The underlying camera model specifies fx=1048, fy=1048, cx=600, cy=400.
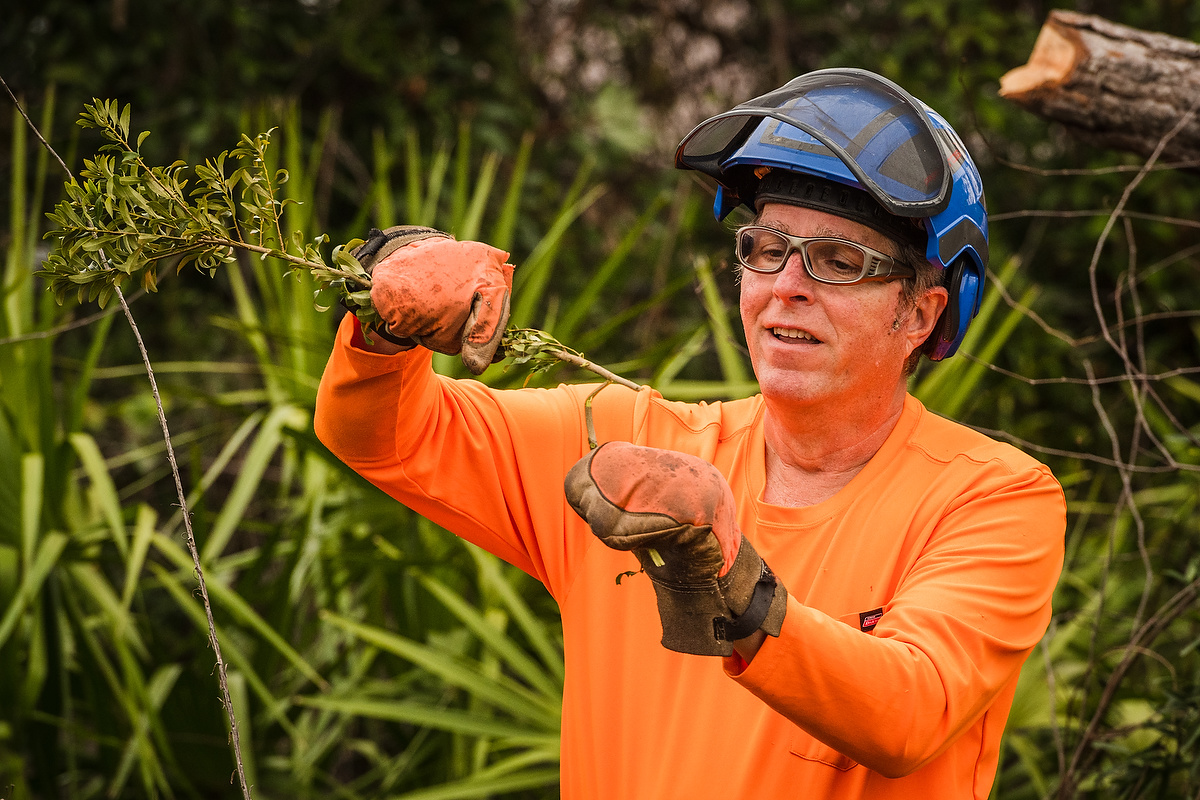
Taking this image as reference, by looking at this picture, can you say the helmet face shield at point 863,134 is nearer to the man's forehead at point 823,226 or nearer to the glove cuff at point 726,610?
the man's forehead at point 823,226

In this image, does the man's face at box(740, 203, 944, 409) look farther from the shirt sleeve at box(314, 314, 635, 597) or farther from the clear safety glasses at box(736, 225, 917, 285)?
the shirt sleeve at box(314, 314, 635, 597)

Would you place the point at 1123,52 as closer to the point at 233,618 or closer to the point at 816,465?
the point at 816,465

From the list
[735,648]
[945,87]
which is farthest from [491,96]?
[735,648]

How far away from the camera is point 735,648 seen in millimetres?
1197

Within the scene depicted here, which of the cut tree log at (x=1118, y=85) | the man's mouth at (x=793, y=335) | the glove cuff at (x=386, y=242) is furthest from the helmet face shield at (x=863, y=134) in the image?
the cut tree log at (x=1118, y=85)

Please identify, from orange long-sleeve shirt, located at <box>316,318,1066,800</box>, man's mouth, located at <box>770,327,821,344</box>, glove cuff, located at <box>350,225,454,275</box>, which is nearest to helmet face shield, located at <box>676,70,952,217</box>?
man's mouth, located at <box>770,327,821,344</box>

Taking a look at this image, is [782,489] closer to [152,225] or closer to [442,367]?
[152,225]

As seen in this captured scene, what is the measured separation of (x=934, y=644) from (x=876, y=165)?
659 mm

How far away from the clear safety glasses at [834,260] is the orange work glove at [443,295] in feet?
1.39

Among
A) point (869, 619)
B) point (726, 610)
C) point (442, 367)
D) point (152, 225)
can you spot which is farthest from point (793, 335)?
point (442, 367)

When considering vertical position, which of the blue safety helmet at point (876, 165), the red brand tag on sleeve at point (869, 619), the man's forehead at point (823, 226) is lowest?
the red brand tag on sleeve at point (869, 619)

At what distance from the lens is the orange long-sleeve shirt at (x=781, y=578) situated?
3.96 ft

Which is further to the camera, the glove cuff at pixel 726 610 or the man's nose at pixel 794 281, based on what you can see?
the man's nose at pixel 794 281

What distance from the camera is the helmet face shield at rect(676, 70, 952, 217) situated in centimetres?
147
